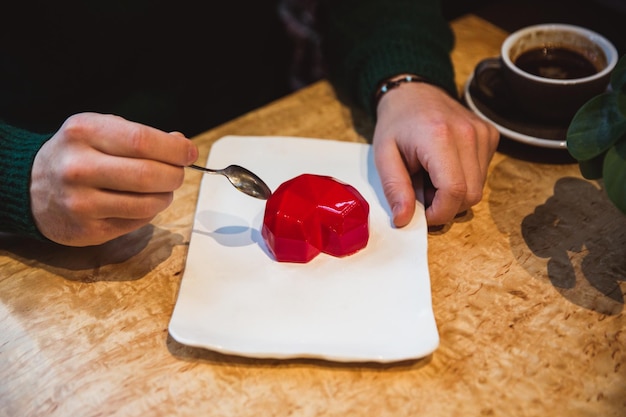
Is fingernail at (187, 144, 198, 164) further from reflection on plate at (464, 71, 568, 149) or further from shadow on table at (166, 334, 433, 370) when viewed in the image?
reflection on plate at (464, 71, 568, 149)

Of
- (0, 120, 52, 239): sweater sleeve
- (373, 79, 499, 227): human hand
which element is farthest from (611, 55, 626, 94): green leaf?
(0, 120, 52, 239): sweater sleeve

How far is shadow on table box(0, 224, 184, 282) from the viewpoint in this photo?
3.20 ft

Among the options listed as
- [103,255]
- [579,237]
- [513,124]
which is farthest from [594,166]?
[103,255]

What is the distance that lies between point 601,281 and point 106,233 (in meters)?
0.80

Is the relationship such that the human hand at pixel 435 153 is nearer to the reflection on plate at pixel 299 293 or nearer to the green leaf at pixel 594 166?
the reflection on plate at pixel 299 293

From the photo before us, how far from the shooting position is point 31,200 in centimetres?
93

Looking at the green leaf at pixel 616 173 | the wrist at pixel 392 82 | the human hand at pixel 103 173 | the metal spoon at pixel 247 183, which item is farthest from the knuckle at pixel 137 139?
the green leaf at pixel 616 173

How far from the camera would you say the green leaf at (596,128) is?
2.78ft

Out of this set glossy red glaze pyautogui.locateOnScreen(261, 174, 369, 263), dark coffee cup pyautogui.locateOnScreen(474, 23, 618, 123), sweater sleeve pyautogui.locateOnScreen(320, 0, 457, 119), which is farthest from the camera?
sweater sleeve pyautogui.locateOnScreen(320, 0, 457, 119)

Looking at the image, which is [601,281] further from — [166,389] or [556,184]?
[166,389]

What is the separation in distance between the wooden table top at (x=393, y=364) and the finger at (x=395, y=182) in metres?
Answer: 0.08

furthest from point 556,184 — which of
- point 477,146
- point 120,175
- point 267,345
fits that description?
point 120,175

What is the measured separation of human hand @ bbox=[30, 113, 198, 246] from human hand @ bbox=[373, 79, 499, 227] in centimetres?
36

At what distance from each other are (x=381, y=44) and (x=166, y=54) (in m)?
0.52
